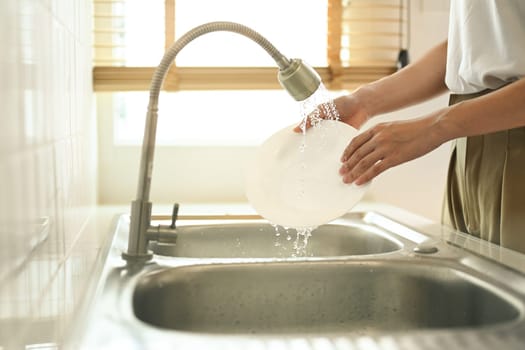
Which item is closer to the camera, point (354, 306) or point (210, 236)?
point (354, 306)

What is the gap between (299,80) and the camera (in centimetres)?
95

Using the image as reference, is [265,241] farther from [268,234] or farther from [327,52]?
[327,52]

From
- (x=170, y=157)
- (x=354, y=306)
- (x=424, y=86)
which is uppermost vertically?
(x=424, y=86)

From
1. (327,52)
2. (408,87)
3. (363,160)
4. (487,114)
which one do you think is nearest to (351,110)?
(408,87)

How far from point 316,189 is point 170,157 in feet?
3.12

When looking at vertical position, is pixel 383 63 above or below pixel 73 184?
above

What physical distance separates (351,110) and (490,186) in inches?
12.9

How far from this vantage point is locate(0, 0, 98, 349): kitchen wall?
511mm

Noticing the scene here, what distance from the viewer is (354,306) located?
1.03 m

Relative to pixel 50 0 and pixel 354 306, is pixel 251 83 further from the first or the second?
pixel 50 0

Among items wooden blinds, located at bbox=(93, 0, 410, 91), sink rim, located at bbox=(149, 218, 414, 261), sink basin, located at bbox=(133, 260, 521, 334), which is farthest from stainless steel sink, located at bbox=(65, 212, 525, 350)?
wooden blinds, located at bbox=(93, 0, 410, 91)

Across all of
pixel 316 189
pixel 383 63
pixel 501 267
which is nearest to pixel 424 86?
pixel 316 189

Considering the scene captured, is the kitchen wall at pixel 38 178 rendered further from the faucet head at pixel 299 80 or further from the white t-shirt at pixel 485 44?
the white t-shirt at pixel 485 44

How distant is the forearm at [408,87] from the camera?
1304 millimetres
